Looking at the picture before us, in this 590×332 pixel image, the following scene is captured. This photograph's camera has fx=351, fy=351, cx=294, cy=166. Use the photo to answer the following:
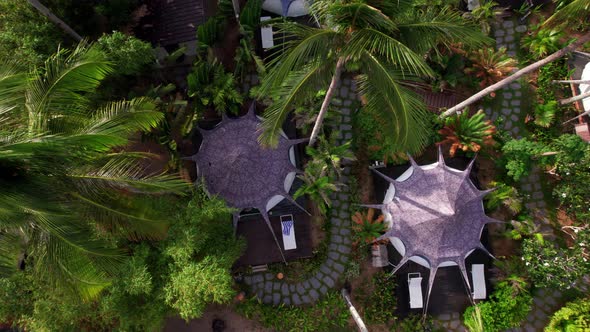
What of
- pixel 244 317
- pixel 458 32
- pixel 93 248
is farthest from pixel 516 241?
pixel 93 248

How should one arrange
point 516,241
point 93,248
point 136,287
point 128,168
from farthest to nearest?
point 516,241, point 136,287, point 128,168, point 93,248

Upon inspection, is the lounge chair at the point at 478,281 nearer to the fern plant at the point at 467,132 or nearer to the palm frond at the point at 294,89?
the fern plant at the point at 467,132

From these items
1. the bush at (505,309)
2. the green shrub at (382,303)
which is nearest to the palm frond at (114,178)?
the green shrub at (382,303)

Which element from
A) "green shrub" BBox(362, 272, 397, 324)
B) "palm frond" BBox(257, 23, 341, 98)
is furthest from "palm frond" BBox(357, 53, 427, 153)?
"green shrub" BBox(362, 272, 397, 324)

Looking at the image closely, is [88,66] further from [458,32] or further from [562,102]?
[562,102]

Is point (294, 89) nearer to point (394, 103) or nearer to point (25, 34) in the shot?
point (394, 103)

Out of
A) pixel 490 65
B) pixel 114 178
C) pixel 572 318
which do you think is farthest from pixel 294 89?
pixel 572 318

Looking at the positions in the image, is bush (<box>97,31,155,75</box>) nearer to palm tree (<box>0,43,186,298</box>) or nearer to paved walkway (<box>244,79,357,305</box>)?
palm tree (<box>0,43,186,298</box>)
